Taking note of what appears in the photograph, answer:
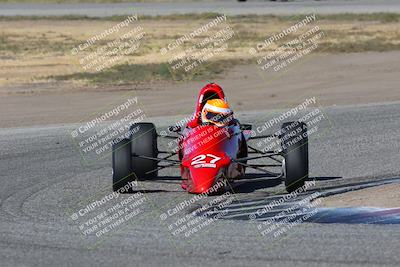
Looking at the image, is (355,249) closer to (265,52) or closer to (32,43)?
(265,52)

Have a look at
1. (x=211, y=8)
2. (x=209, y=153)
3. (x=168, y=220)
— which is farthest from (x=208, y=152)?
(x=211, y=8)

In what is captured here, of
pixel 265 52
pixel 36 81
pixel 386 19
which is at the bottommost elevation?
pixel 386 19

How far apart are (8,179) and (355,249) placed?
287 inches

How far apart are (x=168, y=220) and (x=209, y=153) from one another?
2.03 metres

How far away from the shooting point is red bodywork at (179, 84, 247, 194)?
1483 centimetres

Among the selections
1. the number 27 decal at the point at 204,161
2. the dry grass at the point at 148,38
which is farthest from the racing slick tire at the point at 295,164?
the dry grass at the point at 148,38

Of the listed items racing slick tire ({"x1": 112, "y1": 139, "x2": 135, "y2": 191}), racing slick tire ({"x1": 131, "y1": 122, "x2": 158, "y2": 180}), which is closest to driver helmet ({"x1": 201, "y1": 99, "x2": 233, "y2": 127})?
racing slick tire ({"x1": 131, "y1": 122, "x2": 158, "y2": 180})

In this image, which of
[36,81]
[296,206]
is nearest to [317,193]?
[296,206]

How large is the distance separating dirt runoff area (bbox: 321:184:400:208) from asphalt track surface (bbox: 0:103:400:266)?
0.61 metres

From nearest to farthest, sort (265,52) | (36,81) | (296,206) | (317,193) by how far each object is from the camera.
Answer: (296,206)
(317,193)
(36,81)
(265,52)

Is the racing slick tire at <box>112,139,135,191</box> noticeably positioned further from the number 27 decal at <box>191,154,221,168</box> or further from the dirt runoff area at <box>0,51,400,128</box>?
the dirt runoff area at <box>0,51,400,128</box>

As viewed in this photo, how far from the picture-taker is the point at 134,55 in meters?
39.6

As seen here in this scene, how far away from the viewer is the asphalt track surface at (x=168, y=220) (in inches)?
444

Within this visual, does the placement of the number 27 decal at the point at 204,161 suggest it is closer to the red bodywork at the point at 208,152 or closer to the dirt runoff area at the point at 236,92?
the red bodywork at the point at 208,152
